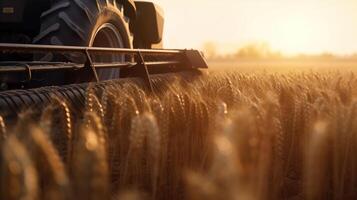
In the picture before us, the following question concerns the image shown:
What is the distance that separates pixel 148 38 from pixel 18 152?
5.40m

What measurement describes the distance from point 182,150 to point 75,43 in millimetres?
1859

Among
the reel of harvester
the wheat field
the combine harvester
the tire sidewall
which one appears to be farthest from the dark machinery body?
the wheat field

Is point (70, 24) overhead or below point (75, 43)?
overhead

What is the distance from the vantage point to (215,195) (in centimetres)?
71

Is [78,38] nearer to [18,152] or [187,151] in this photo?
[187,151]

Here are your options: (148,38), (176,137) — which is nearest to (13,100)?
(176,137)

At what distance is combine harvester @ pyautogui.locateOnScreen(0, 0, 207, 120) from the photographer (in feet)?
8.46

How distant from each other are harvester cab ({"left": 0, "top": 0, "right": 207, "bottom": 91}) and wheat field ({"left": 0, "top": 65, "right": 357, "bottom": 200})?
1.56ft

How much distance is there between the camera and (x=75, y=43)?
12.0 ft

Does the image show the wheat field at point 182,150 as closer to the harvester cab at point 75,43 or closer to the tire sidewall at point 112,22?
the harvester cab at point 75,43

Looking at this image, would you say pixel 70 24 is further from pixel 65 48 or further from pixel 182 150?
pixel 182 150

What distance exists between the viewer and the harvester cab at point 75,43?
307 centimetres

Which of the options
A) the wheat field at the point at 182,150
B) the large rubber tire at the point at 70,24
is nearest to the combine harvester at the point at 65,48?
the large rubber tire at the point at 70,24

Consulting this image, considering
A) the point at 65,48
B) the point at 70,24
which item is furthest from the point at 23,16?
the point at 65,48
